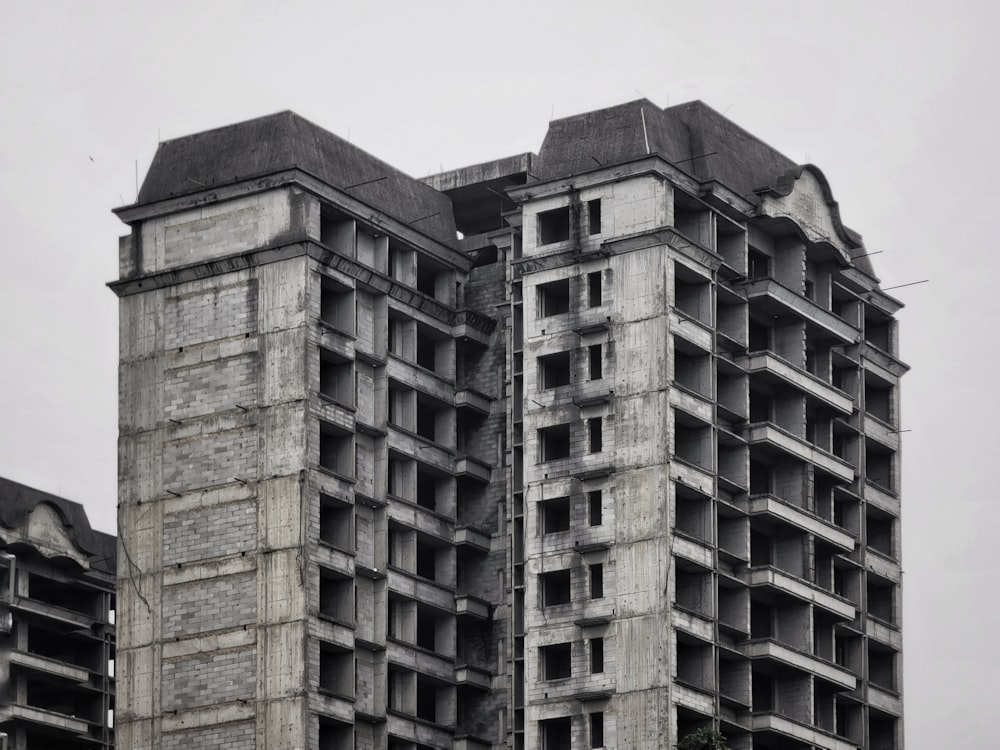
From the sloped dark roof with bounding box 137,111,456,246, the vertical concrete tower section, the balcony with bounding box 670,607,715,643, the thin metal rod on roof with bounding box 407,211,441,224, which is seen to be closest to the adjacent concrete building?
the vertical concrete tower section

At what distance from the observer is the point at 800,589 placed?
12775 centimetres

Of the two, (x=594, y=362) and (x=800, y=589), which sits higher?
(x=594, y=362)

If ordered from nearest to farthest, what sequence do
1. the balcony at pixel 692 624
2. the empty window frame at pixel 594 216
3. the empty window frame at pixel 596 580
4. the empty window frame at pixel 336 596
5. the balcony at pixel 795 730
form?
the balcony at pixel 692 624, the empty window frame at pixel 596 580, the empty window frame at pixel 336 596, the balcony at pixel 795 730, the empty window frame at pixel 594 216

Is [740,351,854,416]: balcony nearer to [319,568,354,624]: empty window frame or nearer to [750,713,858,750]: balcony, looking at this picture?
[750,713,858,750]: balcony

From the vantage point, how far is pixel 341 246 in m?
127

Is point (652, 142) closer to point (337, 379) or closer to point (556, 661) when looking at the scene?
point (337, 379)

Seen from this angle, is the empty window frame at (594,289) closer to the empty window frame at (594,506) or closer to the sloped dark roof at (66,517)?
the empty window frame at (594,506)

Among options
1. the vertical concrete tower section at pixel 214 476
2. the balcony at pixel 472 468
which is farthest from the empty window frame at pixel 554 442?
the vertical concrete tower section at pixel 214 476

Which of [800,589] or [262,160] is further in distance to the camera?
[800,589]

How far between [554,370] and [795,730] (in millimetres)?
20763

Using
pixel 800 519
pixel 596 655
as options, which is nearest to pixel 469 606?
pixel 596 655

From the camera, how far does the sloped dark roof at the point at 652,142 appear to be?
413 feet

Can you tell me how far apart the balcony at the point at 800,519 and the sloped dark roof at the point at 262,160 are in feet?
75.6

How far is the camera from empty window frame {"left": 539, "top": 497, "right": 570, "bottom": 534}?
4857 inches
